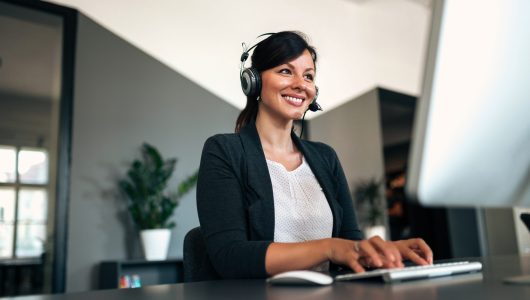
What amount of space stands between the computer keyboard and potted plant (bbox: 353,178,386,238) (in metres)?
4.00

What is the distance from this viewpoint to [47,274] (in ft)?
10.6

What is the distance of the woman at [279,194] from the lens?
105 cm

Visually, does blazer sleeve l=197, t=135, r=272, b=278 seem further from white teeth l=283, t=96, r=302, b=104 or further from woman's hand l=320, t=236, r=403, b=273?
white teeth l=283, t=96, r=302, b=104

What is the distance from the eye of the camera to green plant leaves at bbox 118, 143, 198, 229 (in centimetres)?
329

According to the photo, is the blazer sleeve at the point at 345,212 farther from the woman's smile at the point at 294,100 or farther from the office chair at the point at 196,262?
the office chair at the point at 196,262

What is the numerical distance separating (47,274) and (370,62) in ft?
12.2

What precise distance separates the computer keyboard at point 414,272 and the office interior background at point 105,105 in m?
2.08

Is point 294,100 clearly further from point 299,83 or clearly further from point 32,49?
point 32,49

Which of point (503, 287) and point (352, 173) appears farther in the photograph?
point (352, 173)

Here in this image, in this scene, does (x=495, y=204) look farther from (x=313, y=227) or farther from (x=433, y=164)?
(x=313, y=227)

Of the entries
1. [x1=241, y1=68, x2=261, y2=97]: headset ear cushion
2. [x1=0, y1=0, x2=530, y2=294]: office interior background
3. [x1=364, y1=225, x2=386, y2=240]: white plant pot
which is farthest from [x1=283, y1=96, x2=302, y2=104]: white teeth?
[x1=364, y1=225, x2=386, y2=240]: white plant pot

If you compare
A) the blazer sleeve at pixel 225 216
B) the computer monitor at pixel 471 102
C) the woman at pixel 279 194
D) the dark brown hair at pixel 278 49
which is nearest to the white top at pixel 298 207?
the woman at pixel 279 194

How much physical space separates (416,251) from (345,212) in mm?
575

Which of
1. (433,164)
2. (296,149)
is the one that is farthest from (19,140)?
(433,164)
